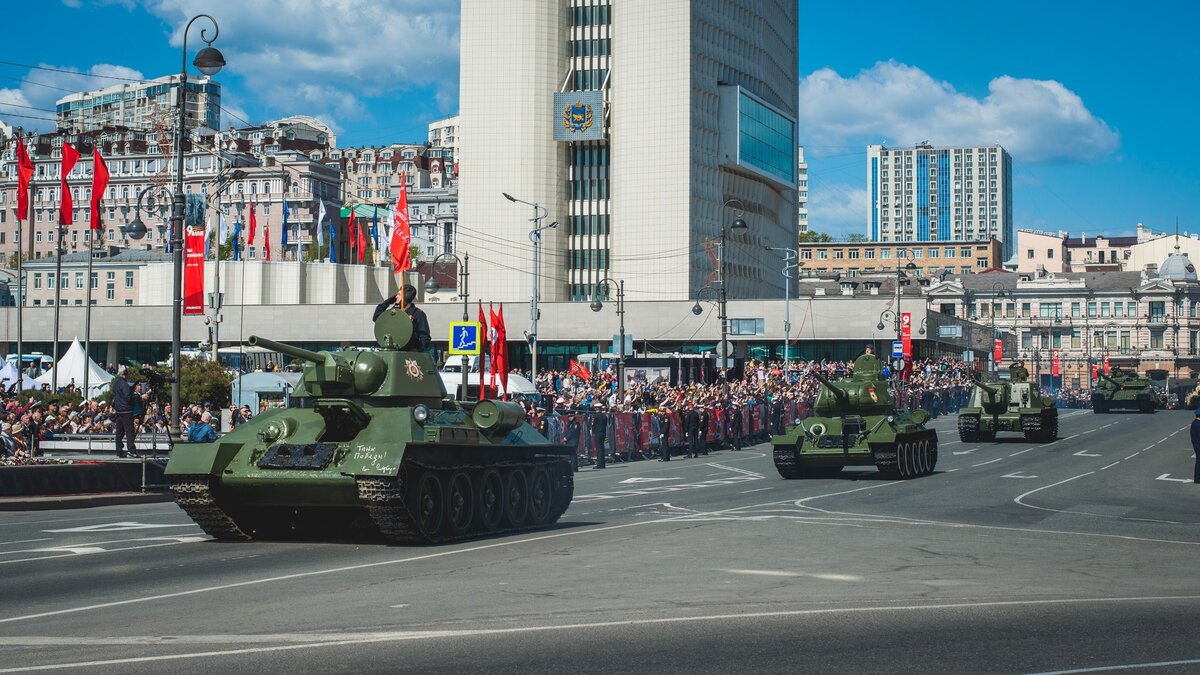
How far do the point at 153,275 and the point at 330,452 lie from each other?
89.4 metres

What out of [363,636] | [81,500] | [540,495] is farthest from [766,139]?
[363,636]

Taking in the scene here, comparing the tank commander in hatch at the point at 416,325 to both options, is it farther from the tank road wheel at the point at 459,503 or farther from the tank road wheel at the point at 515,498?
the tank road wheel at the point at 515,498

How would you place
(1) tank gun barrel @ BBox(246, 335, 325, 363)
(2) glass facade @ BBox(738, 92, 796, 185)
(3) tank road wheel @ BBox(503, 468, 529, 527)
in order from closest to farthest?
(1) tank gun barrel @ BBox(246, 335, 325, 363) < (3) tank road wheel @ BBox(503, 468, 529, 527) < (2) glass facade @ BBox(738, 92, 796, 185)

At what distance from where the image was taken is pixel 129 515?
78.0ft

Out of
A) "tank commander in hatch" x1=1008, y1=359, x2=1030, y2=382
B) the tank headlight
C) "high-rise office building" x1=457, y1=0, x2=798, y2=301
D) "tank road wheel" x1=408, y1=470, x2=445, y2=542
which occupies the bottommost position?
"tank road wheel" x1=408, y1=470, x2=445, y2=542

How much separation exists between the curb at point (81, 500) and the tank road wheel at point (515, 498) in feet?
28.1

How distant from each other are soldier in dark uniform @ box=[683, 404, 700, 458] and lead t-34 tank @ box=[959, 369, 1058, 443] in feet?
38.5

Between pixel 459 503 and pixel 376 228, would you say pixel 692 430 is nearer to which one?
pixel 459 503

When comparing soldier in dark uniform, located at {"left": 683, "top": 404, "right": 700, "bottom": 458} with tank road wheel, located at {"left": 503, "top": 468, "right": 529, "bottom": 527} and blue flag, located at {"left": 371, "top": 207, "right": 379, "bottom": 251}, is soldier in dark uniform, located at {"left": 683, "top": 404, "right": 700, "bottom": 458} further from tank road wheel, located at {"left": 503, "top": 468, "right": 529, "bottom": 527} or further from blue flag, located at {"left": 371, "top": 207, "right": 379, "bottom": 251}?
blue flag, located at {"left": 371, "top": 207, "right": 379, "bottom": 251}

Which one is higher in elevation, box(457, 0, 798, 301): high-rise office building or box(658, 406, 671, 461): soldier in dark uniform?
box(457, 0, 798, 301): high-rise office building

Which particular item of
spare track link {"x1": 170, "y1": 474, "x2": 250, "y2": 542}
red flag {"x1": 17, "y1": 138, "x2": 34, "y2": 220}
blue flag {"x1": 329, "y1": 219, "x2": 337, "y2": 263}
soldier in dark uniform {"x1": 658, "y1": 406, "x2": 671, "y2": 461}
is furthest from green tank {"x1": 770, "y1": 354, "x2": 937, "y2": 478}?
blue flag {"x1": 329, "y1": 219, "x2": 337, "y2": 263}

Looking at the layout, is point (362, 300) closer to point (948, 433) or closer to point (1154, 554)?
point (948, 433)

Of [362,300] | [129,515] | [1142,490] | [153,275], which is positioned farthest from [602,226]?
[129,515]

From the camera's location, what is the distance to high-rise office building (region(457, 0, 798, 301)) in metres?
106
